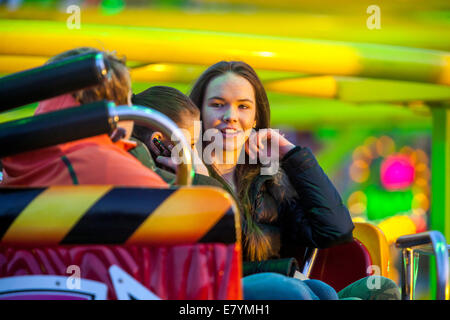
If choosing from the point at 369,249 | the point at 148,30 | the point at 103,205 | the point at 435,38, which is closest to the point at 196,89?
the point at 369,249

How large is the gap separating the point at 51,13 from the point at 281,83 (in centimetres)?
142

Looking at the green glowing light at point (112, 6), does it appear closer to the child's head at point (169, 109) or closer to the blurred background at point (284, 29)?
the blurred background at point (284, 29)

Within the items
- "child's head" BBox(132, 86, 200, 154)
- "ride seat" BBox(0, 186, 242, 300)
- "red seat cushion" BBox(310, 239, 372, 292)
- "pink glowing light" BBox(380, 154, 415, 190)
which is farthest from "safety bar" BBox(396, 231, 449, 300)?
"pink glowing light" BBox(380, 154, 415, 190)

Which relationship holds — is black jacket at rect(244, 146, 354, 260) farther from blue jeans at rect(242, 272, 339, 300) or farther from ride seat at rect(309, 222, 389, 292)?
blue jeans at rect(242, 272, 339, 300)

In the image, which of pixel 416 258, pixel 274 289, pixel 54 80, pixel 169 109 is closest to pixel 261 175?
pixel 169 109

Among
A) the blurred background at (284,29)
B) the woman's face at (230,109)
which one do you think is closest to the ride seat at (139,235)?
the woman's face at (230,109)

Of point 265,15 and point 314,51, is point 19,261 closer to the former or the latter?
point 314,51

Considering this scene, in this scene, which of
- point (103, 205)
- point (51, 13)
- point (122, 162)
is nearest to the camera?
point (103, 205)

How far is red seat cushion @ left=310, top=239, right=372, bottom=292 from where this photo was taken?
6.17 ft

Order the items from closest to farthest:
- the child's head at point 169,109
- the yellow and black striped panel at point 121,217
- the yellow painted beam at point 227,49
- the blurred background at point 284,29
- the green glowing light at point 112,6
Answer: the yellow and black striped panel at point 121,217
the child's head at point 169,109
the yellow painted beam at point 227,49
the blurred background at point 284,29
the green glowing light at point 112,6

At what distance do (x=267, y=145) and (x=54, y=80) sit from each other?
3.14 feet

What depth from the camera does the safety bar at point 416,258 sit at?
110 cm

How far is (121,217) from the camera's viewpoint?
0.91 m

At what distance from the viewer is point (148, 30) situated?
9.04ft
